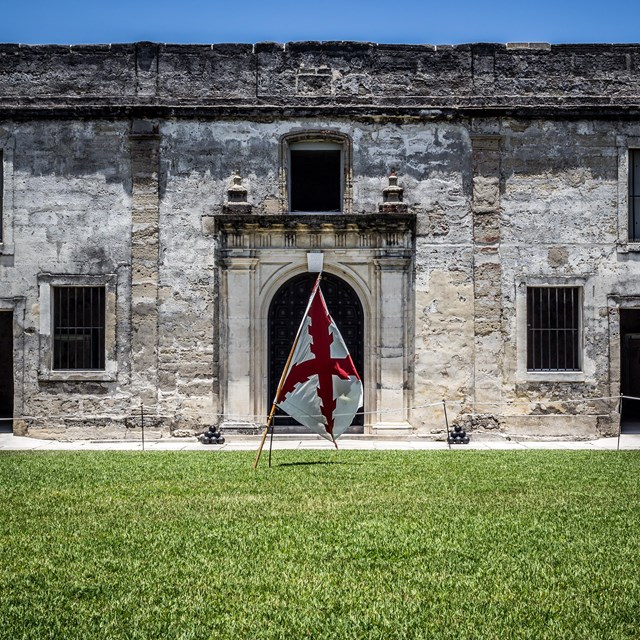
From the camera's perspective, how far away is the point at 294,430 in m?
16.1

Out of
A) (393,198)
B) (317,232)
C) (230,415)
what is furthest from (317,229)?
(230,415)

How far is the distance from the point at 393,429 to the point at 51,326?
6689 mm

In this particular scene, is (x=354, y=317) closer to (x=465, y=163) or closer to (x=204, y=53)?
(x=465, y=163)

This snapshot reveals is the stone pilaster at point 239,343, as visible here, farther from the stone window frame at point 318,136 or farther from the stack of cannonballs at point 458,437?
the stack of cannonballs at point 458,437

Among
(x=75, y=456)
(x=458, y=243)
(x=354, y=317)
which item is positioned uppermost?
(x=458, y=243)

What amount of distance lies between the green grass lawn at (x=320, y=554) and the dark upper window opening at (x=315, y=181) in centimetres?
737

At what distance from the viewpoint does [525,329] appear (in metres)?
16.0

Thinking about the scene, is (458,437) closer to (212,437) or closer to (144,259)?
(212,437)

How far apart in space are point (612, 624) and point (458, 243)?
38.2ft

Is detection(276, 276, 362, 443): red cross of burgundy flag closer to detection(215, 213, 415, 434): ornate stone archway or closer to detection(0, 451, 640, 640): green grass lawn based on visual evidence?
detection(0, 451, 640, 640): green grass lawn

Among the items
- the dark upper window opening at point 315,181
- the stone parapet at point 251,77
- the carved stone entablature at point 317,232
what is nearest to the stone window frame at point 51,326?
the carved stone entablature at point 317,232

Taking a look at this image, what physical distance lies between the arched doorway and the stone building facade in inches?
2.1

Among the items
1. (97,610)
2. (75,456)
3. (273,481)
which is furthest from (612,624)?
(75,456)

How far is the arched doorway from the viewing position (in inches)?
638
